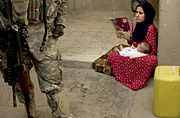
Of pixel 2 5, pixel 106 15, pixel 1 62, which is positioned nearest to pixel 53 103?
pixel 1 62

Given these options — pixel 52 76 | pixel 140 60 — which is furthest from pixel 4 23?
pixel 140 60

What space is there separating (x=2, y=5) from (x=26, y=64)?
0.68 metres

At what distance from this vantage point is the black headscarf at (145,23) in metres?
4.45

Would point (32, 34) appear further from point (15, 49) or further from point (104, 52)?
point (104, 52)

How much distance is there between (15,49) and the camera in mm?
2904

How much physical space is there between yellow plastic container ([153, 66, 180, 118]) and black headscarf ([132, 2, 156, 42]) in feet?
3.48

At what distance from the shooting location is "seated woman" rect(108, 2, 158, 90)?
14.3 feet

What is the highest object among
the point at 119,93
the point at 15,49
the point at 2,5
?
the point at 2,5

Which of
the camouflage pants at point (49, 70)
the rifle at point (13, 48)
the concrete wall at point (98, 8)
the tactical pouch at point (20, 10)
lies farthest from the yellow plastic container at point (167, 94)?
the concrete wall at point (98, 8)

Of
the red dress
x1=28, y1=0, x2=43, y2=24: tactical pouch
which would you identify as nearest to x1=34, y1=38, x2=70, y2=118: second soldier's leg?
x1=28, y1=0, x2=43, y2=24: tactical pouch

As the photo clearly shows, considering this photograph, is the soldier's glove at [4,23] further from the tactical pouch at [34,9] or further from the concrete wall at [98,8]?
the concrete wall at [98,8]

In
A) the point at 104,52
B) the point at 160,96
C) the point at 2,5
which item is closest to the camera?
the point at 2,5

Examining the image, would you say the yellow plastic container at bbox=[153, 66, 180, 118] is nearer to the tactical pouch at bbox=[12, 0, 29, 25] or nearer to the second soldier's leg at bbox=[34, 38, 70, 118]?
the second soldier's leg at bbox=[34, 38, 70, 118]

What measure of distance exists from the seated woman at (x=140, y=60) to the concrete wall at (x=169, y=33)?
0.53 feet
